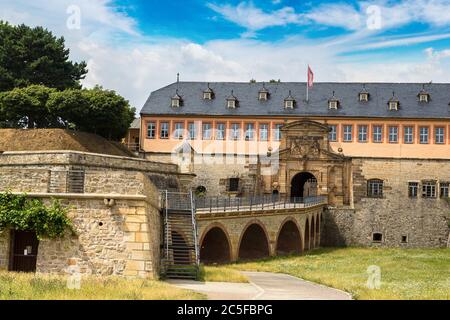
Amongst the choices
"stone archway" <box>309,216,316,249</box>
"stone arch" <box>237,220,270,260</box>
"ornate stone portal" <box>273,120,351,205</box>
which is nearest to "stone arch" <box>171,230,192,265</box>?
"stone arch" <box>237,220,270,260</box>

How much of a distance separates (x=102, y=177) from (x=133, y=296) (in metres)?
6.52

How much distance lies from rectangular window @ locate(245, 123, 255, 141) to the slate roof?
0.99 metres

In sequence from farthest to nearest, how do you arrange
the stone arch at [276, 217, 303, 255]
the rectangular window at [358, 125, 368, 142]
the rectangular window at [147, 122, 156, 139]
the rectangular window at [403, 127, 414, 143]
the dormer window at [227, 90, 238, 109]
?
the dormer window at [227, 90, 238, 109] < the rectangular window at [147, 122, 156, 139] < the rectangular window at [358, 125, 368, 142] < the rectangular window at [403, 127, 414, 143] < the stone arch at [276, 217, 303, 255]

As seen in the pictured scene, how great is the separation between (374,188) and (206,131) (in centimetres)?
1533

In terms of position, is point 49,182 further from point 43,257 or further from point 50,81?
point 50,81

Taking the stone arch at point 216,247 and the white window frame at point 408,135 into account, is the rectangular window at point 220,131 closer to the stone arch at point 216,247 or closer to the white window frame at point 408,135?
the white window frame at point 408,135

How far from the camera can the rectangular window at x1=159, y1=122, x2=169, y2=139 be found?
6022 centimetres

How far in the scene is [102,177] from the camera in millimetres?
23641

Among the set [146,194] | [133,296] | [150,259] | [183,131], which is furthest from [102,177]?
[183,131]

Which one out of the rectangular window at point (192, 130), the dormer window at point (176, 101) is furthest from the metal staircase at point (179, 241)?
the dormer window at point (176, 101)

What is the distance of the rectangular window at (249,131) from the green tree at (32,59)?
16.0 metres

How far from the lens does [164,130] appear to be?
2375 inches

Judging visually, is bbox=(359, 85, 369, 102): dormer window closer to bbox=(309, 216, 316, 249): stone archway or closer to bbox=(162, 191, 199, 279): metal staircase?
bbox=(309, 216, 316, 249): stone archway

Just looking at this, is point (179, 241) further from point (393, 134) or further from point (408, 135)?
point (408, 135)
